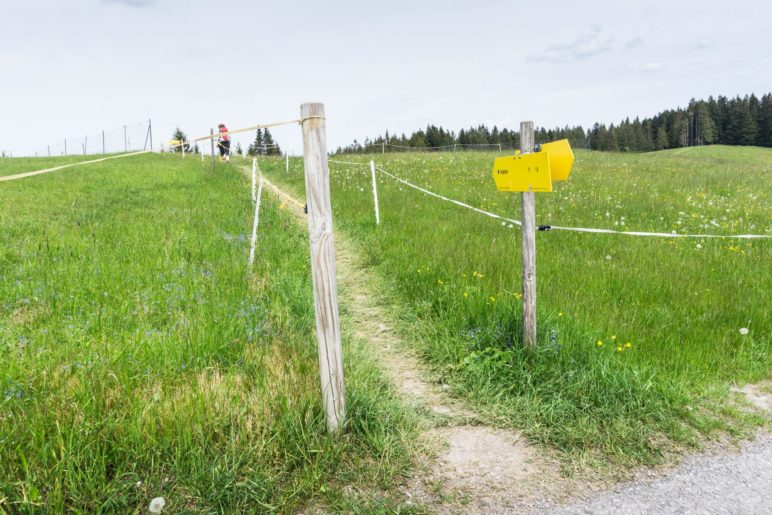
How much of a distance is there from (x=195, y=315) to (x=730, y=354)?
17.2 feet

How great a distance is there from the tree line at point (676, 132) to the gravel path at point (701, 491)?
107 meters

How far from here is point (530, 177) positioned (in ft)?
12.7

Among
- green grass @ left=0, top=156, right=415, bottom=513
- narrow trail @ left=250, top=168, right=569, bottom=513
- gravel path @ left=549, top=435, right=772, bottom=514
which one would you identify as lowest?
gravel path @ left=549, top=435, right=772, bottom=514

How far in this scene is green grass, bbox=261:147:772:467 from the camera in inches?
140

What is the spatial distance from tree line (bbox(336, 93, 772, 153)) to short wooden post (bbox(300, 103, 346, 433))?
106615mm

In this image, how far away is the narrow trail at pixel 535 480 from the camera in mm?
2771

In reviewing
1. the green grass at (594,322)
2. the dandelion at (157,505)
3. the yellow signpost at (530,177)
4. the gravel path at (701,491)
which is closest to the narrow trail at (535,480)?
the gravel path at (701,491)

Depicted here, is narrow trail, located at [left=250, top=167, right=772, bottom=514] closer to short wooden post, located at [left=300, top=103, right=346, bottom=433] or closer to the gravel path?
the gravel path

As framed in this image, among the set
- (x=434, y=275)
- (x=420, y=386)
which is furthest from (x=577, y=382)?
(x=434, y=275)

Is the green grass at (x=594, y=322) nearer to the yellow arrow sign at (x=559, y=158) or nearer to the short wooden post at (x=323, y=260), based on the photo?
the short wooden post at (x=323, y=260)

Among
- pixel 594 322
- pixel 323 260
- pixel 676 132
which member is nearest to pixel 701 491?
pixel 594 322

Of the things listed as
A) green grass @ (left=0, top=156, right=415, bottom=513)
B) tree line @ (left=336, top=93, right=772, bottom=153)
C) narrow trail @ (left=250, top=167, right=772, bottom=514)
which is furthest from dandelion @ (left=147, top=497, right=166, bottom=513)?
tree line @ (left=336, top=93, right=772, bottom=153)

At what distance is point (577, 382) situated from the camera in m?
3.79

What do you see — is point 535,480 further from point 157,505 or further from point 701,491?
point 157,505
